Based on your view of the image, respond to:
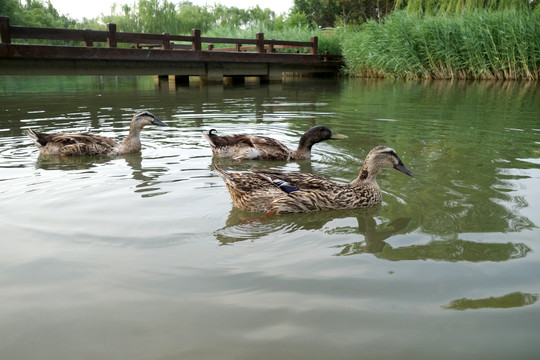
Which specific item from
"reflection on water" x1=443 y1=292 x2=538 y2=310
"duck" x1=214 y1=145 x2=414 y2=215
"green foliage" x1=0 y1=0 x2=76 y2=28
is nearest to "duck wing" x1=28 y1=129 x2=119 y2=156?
"duck" x1=214 y1=145 x2=414 y2=215

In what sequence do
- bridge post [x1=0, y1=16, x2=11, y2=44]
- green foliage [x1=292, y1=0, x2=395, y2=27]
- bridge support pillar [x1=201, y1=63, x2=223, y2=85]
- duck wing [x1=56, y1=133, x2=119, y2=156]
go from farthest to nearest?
1. green foliage [x1=292, y1=0, x2=395, y2=27]
2. bridge support pillar [x1=201, y1=63, x2=223, y2=85]
3. bridge post [x1=0, y1=16, x2=11, y2=44]
4. duck wing [x1=56, y1=133, x2=119, y2=156]

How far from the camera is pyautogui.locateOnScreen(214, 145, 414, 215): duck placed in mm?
4898

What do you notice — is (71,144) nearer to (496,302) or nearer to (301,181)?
(301,181)

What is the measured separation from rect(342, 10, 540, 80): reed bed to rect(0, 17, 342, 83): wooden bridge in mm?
4544

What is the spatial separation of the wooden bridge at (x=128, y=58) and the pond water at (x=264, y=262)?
10.2 meters

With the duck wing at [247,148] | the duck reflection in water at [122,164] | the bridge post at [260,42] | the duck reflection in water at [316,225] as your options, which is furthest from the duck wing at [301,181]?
the bridge post at [260,42]

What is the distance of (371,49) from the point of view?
24.2 meters

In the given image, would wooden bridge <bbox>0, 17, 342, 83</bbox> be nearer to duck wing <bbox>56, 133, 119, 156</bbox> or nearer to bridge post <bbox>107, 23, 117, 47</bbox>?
bridge post <bbox>107, 23, 117, 47</bbox>

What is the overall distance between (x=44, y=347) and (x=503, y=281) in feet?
9.30

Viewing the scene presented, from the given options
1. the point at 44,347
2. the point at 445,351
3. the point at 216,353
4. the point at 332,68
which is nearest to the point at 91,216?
the point at 44,347

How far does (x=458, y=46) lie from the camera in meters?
21.1

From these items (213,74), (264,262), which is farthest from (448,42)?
(264,262)

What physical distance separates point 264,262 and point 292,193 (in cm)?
144

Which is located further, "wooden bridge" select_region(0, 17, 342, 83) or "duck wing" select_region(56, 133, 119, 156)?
"wooden bridge" select_region(0, 17, 342, 83)
